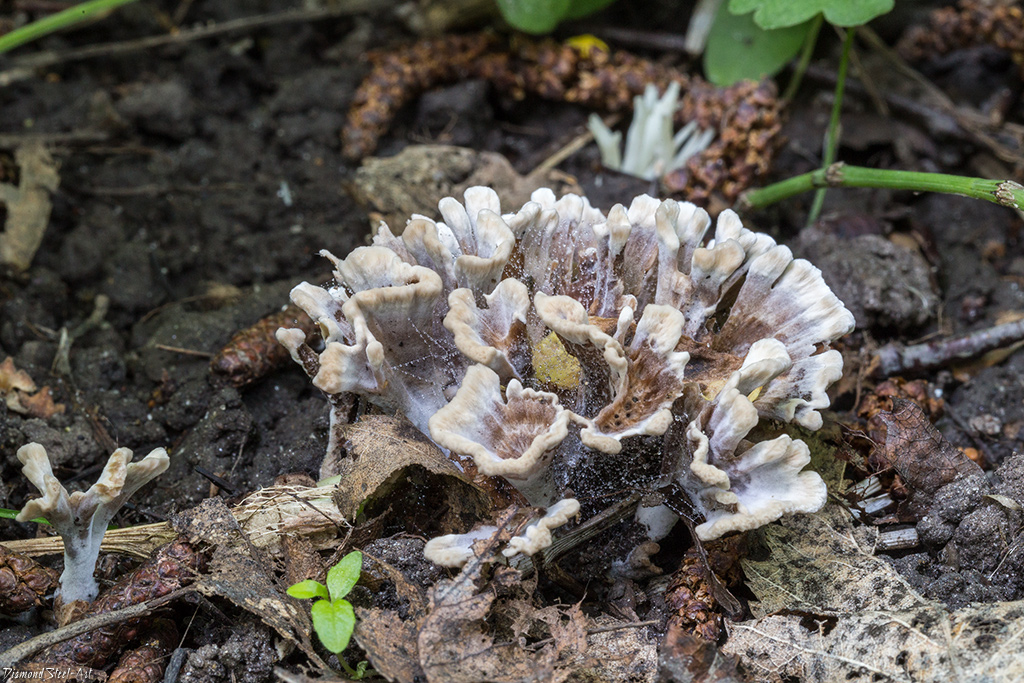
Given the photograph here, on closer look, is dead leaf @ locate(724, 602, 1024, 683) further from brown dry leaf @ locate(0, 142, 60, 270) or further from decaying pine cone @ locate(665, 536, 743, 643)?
brown dry leaf @ locate(0, 142, 60, 270)

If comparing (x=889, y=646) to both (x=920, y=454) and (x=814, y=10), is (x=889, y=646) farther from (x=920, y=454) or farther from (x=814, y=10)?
(x=814, y=10)

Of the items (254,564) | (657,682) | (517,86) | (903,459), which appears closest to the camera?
(657,682)

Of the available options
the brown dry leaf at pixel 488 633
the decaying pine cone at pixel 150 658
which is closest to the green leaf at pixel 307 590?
the brown dry leaf at pixel 488 633

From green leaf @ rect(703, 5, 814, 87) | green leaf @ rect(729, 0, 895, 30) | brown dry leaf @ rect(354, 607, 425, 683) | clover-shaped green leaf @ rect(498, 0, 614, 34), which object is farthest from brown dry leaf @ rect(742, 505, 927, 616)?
clover-shaped green leaf @ rect(498, 0, 614, 34)

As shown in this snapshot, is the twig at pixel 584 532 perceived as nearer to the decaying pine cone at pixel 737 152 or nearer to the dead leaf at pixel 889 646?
the dead leaf at pixel 889 646

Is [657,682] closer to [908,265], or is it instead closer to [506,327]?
[506,327]

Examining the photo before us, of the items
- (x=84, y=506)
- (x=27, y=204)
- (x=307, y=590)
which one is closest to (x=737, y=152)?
(x=307, y=590)

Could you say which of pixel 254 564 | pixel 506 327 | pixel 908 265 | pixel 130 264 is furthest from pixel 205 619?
pixel 908 265
